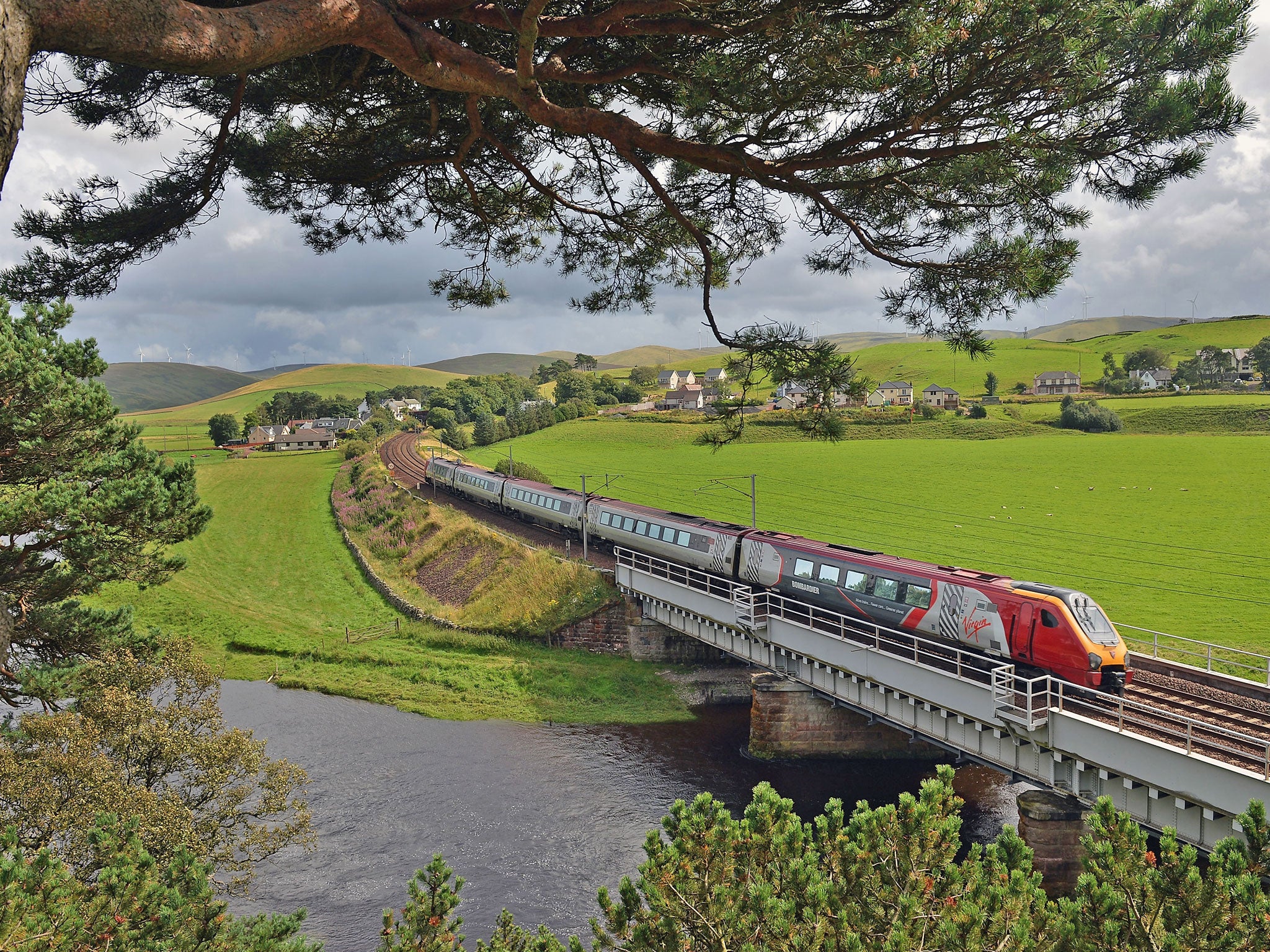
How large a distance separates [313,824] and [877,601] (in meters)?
17.5

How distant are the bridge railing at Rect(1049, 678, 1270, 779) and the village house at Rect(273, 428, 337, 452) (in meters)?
105

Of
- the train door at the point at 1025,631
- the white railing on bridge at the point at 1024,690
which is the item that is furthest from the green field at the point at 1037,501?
the train door at the point at 1025,631

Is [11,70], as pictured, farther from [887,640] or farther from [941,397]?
[941,397]

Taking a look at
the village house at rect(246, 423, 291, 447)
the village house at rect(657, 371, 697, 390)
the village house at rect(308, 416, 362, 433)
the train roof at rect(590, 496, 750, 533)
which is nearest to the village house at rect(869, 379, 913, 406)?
the village house at rect(657, 371, 697, 390)

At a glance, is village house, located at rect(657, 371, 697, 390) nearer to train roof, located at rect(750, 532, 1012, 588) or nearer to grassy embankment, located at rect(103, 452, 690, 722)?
grassy embankment, located at rect(103, 452, 690, 722)

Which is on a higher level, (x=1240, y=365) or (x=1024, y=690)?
(x=1240, y=365)

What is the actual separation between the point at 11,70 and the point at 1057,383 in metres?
123

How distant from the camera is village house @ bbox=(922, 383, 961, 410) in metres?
101

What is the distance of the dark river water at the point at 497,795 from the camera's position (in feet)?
59.5

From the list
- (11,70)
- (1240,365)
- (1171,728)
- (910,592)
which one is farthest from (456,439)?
(1240,365)

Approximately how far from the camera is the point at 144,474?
1852cm

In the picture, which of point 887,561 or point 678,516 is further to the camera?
point 678,516

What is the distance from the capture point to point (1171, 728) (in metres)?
17.0

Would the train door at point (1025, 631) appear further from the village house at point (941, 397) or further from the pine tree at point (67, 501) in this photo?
the village house at point (941, 397)
